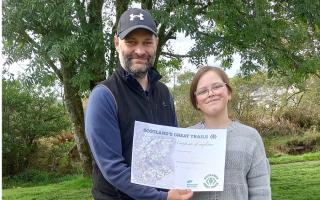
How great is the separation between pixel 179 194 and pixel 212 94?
50cm

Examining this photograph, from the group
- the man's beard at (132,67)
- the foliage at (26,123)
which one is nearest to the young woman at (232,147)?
the man's beard at (132,67)

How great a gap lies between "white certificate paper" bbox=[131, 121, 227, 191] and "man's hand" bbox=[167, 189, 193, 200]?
42 millimetres

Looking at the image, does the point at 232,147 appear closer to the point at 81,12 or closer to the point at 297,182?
the point at 81,12

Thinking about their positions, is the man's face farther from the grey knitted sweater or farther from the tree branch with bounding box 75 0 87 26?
the tree branch with bounding box 75 0 87 26

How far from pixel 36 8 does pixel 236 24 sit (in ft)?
9.03

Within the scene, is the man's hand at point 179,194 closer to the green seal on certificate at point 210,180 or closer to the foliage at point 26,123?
the green seal on certificate at point 210,180

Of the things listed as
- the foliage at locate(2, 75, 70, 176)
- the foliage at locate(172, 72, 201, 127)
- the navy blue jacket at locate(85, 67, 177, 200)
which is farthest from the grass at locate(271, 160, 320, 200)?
the foliage at locate(2, 75, 70, 176)

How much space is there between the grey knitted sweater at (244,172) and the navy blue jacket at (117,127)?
1.00 feet

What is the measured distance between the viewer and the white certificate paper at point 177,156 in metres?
2.27

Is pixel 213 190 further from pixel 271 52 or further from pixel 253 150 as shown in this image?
pixel 271 52

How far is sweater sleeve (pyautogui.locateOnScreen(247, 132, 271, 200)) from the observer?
2.29 m

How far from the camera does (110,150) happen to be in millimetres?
2240

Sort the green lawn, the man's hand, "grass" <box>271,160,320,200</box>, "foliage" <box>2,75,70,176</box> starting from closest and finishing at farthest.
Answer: the man's hand
"grass" <box>271,160,320,200</box>
the green lawn
"foliage" <box>2,75,70,176</box>

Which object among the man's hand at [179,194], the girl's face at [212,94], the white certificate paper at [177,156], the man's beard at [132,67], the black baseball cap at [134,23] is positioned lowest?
the man's hand at [179,194]
